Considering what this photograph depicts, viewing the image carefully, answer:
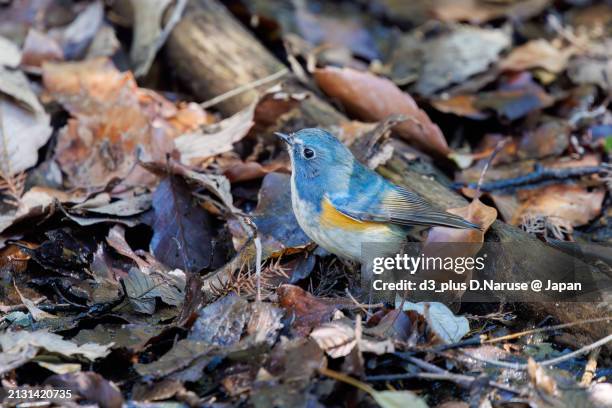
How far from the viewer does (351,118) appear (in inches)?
241

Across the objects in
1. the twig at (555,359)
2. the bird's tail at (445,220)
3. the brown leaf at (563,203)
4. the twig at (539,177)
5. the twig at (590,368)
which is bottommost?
the brown leaf at (563,203)

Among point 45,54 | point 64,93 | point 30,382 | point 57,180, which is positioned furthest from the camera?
point 45,54

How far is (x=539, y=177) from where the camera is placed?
5473 mm

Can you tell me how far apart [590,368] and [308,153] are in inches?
83.7

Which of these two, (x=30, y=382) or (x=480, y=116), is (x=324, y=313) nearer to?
(x=30, y=382)

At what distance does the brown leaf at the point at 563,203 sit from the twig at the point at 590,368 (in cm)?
149

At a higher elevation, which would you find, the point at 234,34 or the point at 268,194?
the point at 234,34

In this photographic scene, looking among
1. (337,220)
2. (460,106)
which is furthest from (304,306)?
(460,106)

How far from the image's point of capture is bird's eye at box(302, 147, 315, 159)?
4652 millimetres

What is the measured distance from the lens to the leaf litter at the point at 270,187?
134 inches

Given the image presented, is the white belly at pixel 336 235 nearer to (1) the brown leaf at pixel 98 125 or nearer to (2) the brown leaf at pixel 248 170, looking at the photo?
(2) the brown leaf at pixel 248 170

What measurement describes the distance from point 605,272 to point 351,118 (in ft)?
8.84

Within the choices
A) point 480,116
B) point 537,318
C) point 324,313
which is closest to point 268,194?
point 324,313

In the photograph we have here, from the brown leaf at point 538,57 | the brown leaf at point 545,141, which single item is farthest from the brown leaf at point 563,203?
the brown leaf at point 538,57
